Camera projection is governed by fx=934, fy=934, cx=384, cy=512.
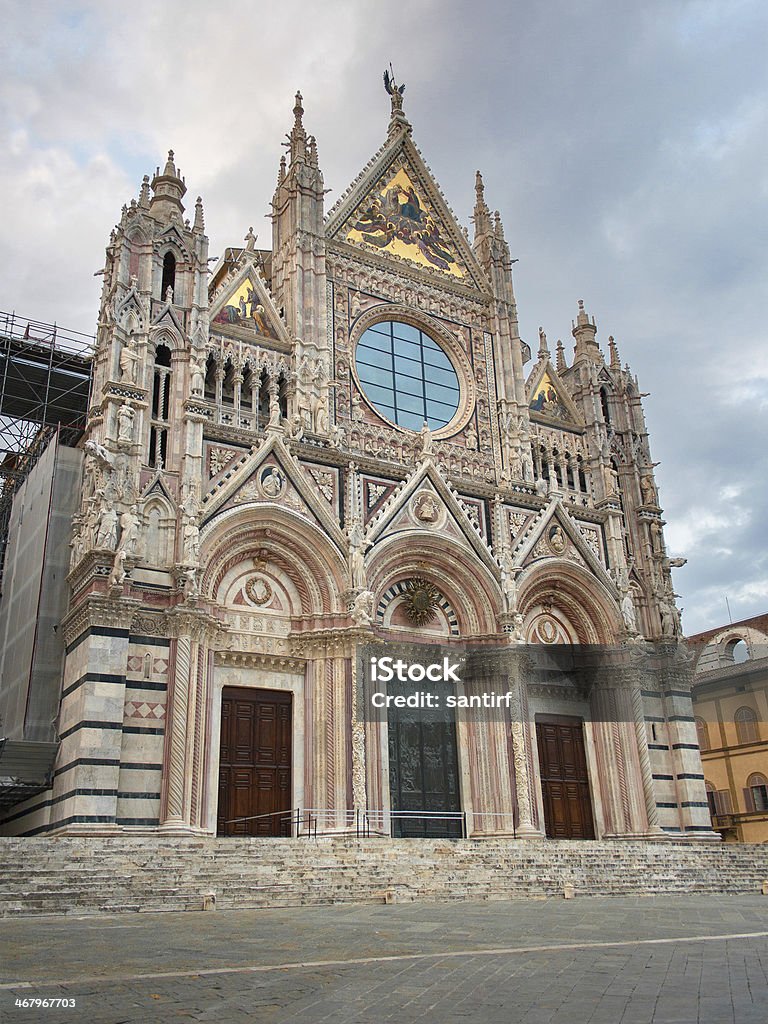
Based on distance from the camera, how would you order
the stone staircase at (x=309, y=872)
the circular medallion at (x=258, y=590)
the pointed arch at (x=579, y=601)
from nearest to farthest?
the stone staircase at (x=309, y=872) < the circular medallion at (x=258, y=590) < the pointed arch at (x=579, y=601)

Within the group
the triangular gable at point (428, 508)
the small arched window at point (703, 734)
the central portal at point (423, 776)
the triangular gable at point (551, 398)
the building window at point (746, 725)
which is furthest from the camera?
the small arched window at point (703, 734)

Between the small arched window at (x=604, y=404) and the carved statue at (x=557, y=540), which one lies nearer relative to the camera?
the carved statue at (x=557, y=540)

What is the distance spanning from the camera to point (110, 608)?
19.0m

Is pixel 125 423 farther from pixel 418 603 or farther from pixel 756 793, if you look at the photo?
pixel 756 793

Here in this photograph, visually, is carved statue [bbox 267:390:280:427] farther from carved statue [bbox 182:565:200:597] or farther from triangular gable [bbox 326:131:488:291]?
triangular gable [bbox 326:131:488:291]

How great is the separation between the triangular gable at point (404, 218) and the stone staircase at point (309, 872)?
17470 mm

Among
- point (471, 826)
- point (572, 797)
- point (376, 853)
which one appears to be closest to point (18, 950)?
point (376, 853)

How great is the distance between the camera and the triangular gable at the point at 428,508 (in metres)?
24.0

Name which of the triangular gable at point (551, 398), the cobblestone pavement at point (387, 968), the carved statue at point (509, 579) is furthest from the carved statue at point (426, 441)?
the cobblestone pavement at point (387, 968)

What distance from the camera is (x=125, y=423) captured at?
20922 mm

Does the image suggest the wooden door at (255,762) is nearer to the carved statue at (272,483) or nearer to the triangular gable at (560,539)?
the carved statue at (272,483)

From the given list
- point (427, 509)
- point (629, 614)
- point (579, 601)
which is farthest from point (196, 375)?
point (629, 614)

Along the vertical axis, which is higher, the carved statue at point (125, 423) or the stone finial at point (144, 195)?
the stone finial at point (144, 195)

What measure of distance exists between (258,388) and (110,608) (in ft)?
24.3
